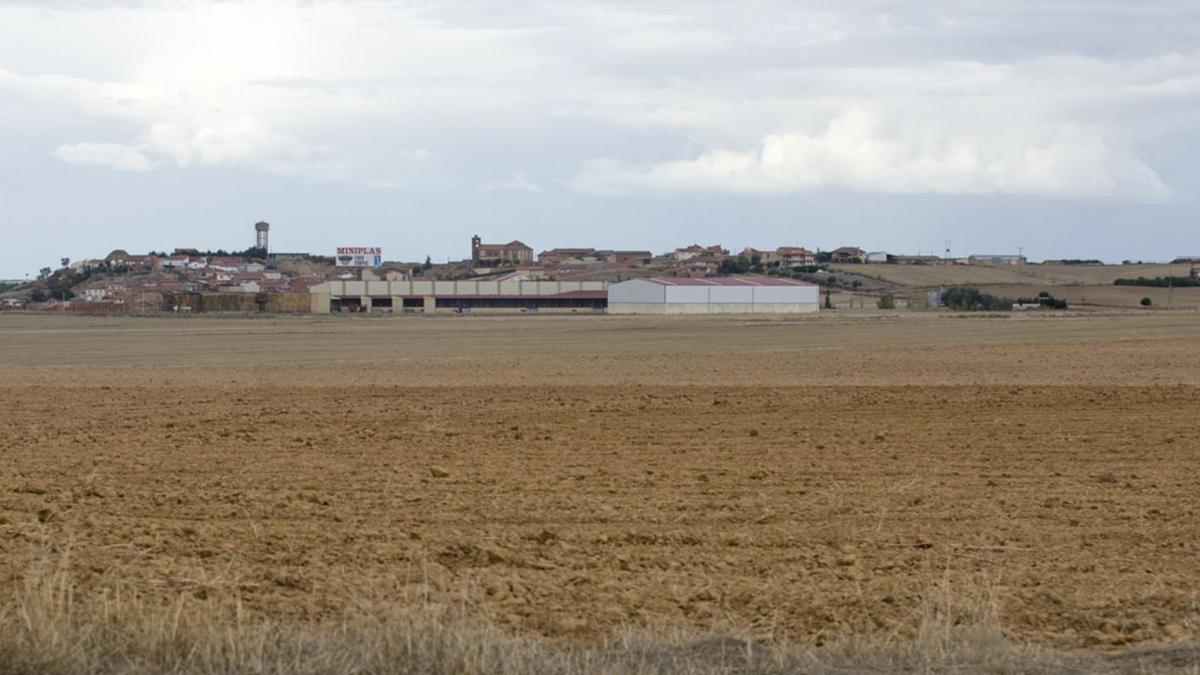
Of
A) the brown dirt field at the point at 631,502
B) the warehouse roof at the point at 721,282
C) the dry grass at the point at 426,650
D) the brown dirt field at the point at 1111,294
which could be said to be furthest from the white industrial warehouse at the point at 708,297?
the dry grass at the point at 426,650

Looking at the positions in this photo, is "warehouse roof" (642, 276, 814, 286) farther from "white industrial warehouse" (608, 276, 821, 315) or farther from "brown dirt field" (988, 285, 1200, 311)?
"brown dirt field" (988, 285, 1200, 311)

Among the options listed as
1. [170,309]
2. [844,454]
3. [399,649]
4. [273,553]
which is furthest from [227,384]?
[170,309]

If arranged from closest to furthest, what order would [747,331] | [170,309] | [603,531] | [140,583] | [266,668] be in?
[266,668], [140,583], [603,531], [747,331], [170,309]

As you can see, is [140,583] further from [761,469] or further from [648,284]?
[648,284]

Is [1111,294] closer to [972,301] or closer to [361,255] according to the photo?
[972,301]

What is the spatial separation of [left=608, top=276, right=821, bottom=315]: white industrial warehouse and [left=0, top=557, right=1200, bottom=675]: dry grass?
390ft

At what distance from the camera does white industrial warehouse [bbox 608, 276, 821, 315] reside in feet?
428

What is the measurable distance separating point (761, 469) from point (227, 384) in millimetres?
18175

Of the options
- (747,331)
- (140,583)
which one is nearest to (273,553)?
(140,583)

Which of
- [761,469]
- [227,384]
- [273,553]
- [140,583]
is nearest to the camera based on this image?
[140,583]

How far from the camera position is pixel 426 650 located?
7.83m

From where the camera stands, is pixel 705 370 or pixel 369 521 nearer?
pixel 369 521

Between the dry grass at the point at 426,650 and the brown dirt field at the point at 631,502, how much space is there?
69 cm

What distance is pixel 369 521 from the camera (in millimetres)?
12867
